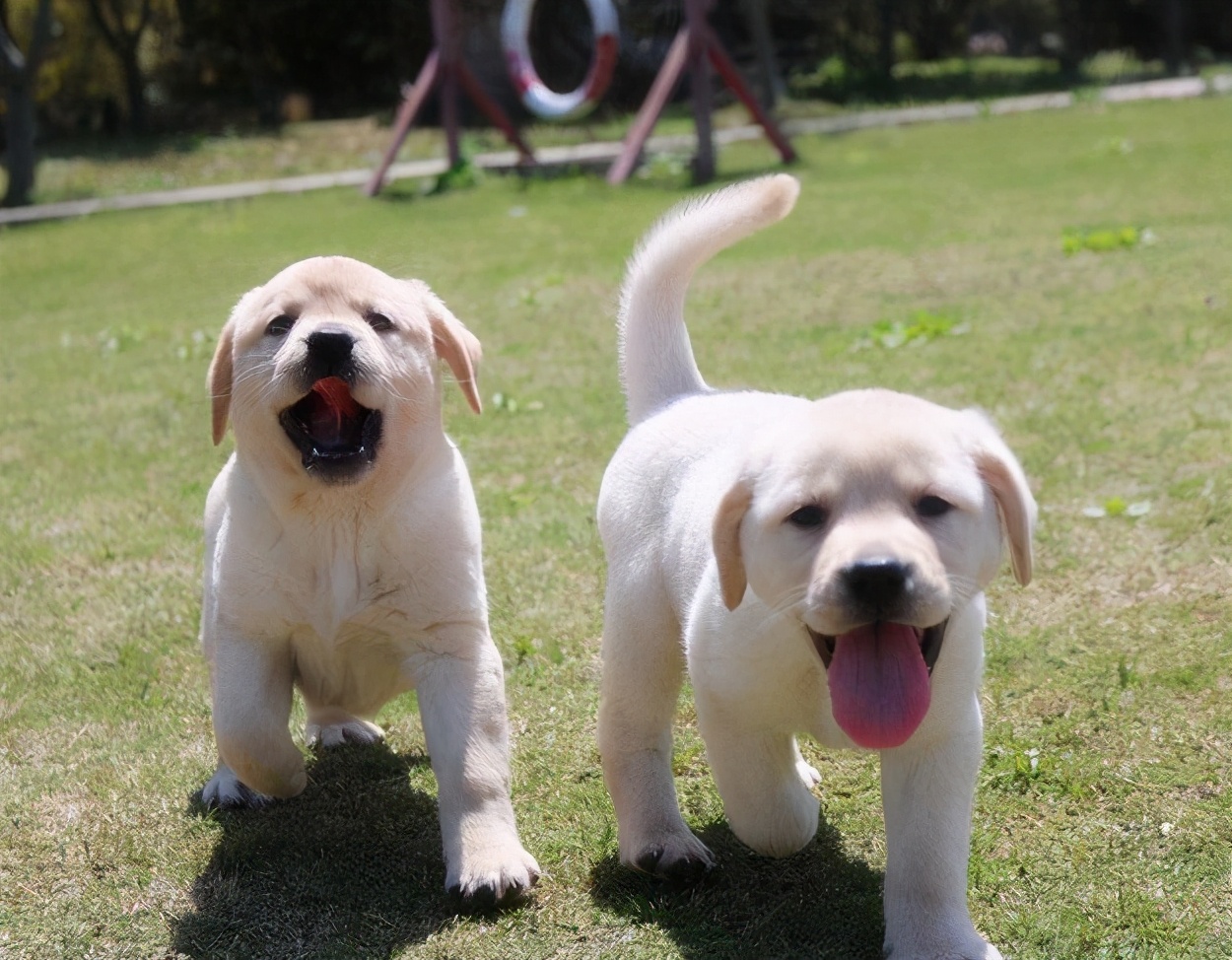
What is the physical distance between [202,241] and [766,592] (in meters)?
12.7

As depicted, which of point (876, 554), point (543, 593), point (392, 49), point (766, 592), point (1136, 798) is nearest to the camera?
point (876, 554)

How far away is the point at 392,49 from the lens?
2578cm

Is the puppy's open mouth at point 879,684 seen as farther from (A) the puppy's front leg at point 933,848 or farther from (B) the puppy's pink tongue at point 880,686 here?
(A) the puppy's front leg at point 933,848

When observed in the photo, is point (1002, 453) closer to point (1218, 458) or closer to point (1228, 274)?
point (1218, 458)

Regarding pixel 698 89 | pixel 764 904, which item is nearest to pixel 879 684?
pixel 764 904

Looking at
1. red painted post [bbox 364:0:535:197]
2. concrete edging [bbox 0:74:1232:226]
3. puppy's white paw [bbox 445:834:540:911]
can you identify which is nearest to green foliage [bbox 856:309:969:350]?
puppy's white paw [bbox 445:834:540:911]

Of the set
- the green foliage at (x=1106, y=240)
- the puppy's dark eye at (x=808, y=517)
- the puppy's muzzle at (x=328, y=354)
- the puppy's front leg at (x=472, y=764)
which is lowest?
the green foliage at (x=1106, y=240)

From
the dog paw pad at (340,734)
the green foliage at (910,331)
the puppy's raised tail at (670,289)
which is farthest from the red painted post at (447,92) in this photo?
the puppy's raised tail at (670,289)

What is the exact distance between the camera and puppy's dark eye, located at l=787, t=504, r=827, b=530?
101 inches

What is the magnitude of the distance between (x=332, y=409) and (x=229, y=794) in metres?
1.02

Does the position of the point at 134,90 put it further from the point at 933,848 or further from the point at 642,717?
the point at 933,848

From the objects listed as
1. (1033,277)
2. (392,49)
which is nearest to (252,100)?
(392,49)

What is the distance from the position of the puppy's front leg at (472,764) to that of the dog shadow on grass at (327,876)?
0.11 m

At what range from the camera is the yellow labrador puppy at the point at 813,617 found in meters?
2.52
